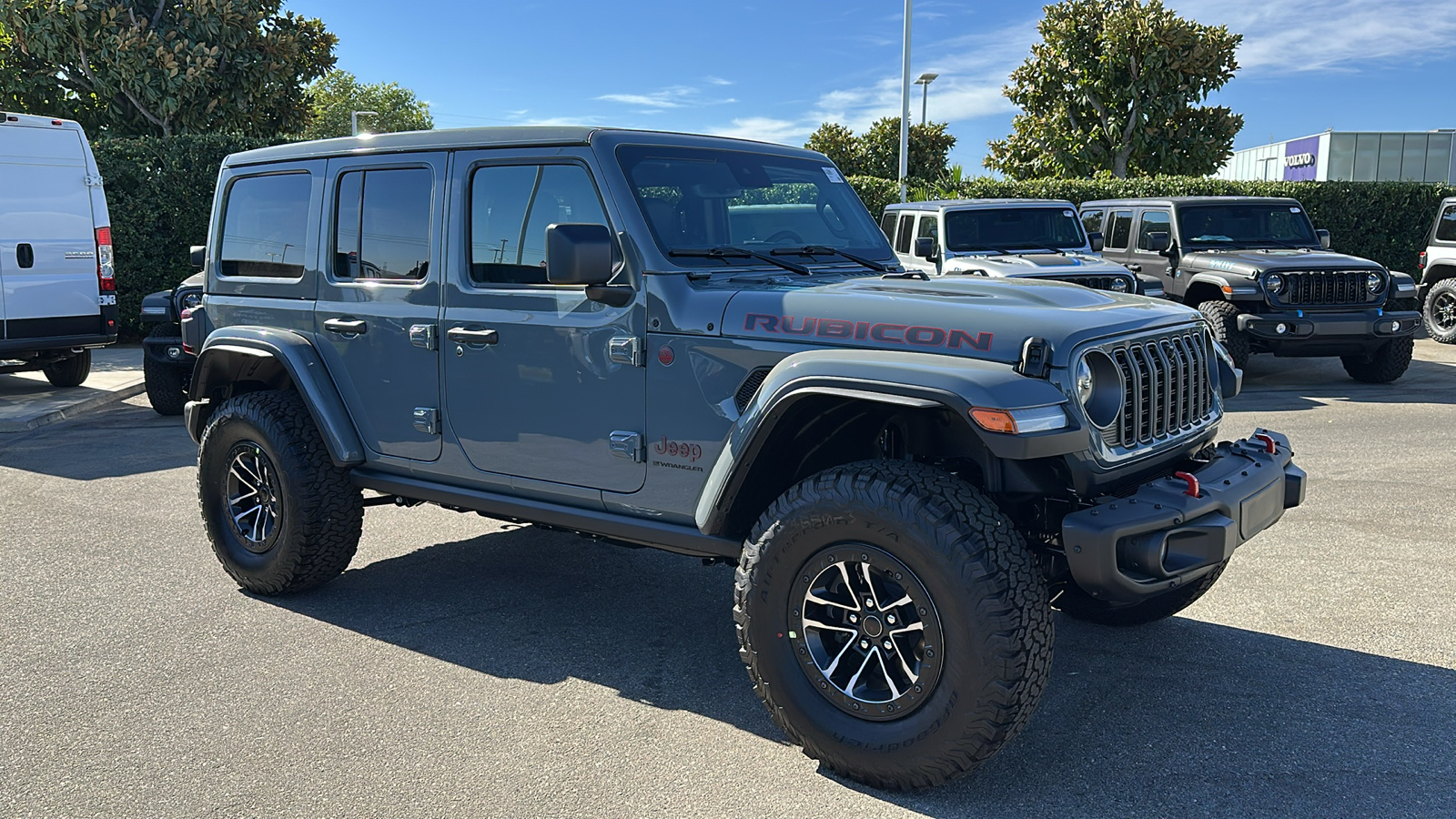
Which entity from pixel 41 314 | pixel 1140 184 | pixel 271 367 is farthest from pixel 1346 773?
pixel 1140 184

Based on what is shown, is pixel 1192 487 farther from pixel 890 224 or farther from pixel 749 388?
pixel 890 224

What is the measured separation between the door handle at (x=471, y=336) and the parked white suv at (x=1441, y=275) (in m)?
14.3

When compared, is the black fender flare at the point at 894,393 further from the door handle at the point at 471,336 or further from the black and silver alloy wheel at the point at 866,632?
the door handle at the point at 471,336

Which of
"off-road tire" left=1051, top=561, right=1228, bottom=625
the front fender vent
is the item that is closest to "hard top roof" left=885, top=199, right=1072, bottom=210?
"off-road tire" left=1051, top=561, right=1228, bottom=625

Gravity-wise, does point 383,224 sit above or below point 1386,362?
above

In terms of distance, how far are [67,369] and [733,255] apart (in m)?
10.7

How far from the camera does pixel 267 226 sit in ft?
17.6

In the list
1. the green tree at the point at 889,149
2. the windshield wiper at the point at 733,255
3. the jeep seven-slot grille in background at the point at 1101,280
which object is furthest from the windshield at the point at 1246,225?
the green tree at the point at 889,149

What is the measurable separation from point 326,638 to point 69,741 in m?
1.10

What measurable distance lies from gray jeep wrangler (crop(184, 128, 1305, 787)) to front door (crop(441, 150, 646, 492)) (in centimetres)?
1

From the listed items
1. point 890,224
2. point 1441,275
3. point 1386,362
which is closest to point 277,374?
point 890,224

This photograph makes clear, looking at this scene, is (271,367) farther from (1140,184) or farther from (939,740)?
(1140,184)

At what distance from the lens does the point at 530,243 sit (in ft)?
14.2

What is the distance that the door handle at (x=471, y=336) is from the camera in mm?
4348
